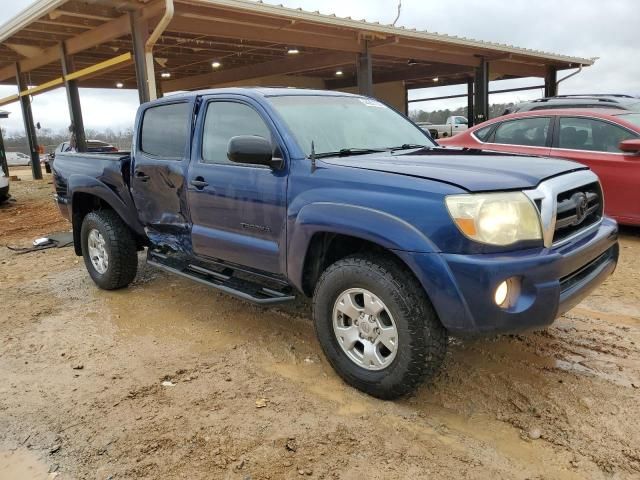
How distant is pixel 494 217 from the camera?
2.62m

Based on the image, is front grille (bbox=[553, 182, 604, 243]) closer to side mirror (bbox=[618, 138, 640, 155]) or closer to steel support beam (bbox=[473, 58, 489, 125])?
side mirror (bbox=[618, 138, 640, 155])

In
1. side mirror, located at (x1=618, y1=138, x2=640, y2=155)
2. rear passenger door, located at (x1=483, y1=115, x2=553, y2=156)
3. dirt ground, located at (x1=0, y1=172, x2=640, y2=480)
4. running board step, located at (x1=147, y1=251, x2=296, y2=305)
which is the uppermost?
rear passenger door, located at (x1=483, y1=115, x2=553, y2=156)

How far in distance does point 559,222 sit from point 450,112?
39190 mm

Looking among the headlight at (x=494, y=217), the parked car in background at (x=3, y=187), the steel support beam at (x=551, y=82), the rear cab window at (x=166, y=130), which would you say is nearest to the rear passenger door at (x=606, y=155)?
the headlight at (x=494, y=217)

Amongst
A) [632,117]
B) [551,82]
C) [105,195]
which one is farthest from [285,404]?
[551,82]

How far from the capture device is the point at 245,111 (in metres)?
3.80

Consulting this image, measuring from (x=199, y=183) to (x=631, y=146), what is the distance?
4.91 m

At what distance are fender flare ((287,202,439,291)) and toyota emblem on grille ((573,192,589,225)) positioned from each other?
1009mm

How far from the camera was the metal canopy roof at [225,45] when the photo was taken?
9898mm

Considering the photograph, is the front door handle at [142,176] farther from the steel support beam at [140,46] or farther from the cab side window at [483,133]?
the steel support beam at [140,46]

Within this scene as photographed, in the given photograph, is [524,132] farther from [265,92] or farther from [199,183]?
[199,183]

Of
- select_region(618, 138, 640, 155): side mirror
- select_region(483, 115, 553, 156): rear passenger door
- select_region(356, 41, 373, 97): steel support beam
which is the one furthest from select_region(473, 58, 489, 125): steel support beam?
select_region(618, 138, 640, 155): side mirror

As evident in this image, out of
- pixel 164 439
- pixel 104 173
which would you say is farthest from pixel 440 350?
pixel 104 173

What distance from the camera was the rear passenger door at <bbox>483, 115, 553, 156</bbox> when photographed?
22.1 ft
